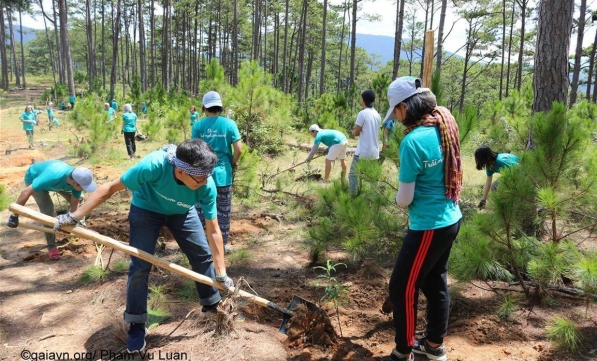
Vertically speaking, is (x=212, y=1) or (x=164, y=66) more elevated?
(x=212, y=1)

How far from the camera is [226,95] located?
6836 millimetres

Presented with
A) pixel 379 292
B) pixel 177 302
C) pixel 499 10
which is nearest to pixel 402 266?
pixel 379 292

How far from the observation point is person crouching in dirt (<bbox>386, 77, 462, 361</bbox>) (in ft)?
6.23

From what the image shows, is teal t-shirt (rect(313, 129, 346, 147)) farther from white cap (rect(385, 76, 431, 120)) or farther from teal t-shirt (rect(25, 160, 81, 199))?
white cap (rect(385, 76, 431, 120))

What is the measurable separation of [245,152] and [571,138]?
3943mm

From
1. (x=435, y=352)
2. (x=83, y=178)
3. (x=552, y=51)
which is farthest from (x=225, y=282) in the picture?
(x=552, y=51)

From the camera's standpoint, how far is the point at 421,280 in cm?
202

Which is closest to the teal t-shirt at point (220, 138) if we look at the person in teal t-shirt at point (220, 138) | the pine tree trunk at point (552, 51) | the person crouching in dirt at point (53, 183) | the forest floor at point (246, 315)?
the person in teal t-shirt at point (220, 138)

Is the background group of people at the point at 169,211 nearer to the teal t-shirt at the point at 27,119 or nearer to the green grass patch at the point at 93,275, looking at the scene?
the green grass patch at the point at 93,275

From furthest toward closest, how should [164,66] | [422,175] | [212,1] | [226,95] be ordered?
[212,1], [164,66], [226,95], [422,175]

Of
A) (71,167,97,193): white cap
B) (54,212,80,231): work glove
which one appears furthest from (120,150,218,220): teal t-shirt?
(71,167,97,193): white cap

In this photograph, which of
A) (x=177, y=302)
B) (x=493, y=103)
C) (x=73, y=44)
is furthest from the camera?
(x=73, y=44)

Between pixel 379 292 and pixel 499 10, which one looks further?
pixel 499 10

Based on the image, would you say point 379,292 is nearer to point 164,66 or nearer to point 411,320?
point 411,320
